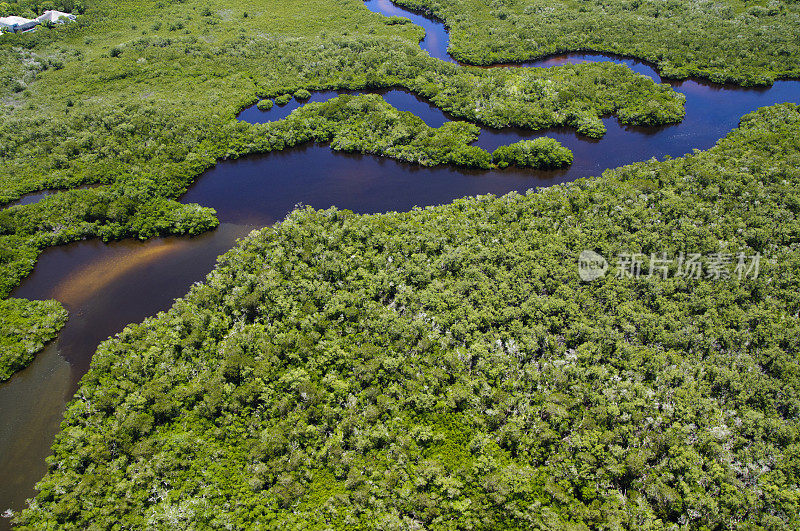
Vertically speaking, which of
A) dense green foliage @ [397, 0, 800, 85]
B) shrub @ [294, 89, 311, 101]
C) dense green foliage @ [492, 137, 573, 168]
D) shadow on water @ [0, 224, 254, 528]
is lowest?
shadow on water @ [0, 224, 254, 528]

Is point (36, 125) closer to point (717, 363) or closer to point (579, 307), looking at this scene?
point (579, 307)

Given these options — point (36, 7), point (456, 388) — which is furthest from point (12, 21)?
point (456, 388)

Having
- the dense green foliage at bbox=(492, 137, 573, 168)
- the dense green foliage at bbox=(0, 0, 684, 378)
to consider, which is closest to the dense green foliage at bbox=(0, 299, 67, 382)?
the dense green foliage at bbox=(0, 0, 684, 378)

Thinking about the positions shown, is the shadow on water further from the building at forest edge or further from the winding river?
the building at forest edge

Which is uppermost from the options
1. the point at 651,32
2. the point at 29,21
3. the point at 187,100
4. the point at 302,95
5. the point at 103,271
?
the point at 29,21

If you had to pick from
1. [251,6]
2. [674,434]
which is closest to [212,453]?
[674,434]

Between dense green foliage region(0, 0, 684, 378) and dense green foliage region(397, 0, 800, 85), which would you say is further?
dense green foliage region(397, 0, 800, 85)

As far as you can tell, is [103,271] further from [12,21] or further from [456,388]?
[12,21]
